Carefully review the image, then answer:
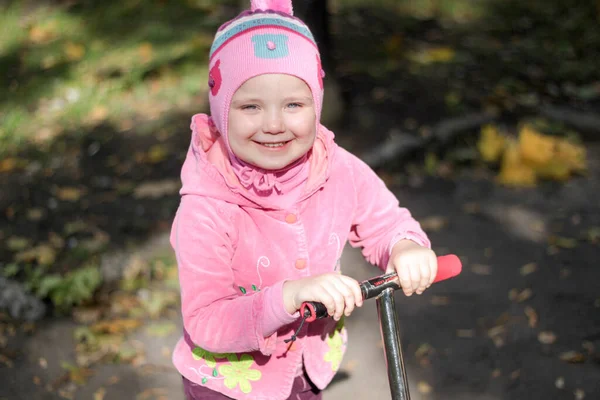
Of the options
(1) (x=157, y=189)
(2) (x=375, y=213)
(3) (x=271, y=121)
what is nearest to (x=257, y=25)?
(3) (x=271, y=121)

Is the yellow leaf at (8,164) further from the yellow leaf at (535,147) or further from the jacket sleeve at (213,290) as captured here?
the jacket sleeve at (213,290)

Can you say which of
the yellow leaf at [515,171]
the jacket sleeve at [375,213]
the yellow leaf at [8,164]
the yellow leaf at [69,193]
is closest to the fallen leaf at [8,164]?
the yellow leaf at [8,164]

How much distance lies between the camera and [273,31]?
6.79ft

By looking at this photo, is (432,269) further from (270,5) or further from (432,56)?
(432,56)

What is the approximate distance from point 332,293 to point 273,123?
1.53ft

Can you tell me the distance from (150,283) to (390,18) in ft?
13.9

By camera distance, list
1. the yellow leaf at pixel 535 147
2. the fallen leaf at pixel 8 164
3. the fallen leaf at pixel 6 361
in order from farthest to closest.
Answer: the fallen leaf at pixel 8 164
the yellow leaf at pixel 535 147
the fallen leaf at pixel 6 361

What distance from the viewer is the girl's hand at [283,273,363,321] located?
6.01 ft

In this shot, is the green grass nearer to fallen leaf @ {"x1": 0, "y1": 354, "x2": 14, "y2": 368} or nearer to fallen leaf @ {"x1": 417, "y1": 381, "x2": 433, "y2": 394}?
fallen leaf @ {"x1": 0, "y1": 354, "x2": 14, "y2": 368}

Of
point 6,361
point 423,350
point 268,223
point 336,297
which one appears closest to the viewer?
point 336,297

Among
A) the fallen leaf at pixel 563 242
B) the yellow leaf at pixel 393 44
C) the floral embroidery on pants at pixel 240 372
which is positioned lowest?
the fallen leaf at pixel 563 242

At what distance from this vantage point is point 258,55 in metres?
2.00

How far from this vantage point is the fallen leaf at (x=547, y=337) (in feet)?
12.5

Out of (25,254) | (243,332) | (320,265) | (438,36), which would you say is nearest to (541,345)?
(320,265)
